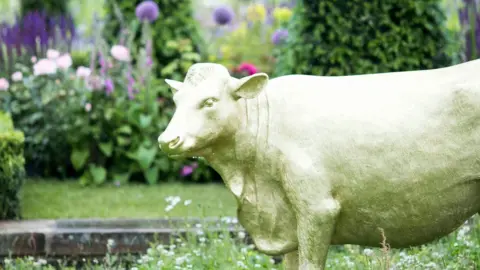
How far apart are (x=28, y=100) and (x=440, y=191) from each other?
19.4ft

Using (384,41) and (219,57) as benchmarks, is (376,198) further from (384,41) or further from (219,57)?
(219,57)

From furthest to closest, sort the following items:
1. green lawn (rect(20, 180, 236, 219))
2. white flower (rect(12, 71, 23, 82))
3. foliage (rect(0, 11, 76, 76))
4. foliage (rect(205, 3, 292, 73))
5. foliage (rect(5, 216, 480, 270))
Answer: foliage (rect(205, 3, 292, 73)) → foliage (rect(0, 11, 76, 76)) → white flower (rect(12, 71, 23, 82)) → green lawn (rect(20, 180, 236, 219)) → foliage (rect(5, 216, 480, 270))

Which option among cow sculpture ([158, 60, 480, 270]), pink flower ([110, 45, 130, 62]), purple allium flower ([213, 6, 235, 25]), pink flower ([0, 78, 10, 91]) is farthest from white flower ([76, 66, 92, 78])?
cow sculpture ([158, 60, 480, 270])

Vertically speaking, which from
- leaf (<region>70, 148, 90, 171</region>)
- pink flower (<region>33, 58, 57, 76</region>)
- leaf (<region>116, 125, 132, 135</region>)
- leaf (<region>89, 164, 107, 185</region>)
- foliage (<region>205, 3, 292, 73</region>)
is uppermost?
pink flower (<region>33, 58, 57, 76</region>)

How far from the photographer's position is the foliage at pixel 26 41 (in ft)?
29.9

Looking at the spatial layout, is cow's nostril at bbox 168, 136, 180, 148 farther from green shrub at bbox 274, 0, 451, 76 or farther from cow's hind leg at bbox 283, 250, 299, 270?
green shrub at bbox 274, 0, 451, 76

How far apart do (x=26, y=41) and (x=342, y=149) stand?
6.90 metres

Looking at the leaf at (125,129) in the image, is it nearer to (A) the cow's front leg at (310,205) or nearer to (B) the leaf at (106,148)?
(B) the leaf at (106,148)

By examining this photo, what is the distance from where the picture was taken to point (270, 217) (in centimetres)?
360

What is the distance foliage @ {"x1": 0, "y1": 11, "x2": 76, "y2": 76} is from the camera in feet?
29.9

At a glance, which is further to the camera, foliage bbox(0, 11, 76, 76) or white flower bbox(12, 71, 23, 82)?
foliage bbox(0, 11, 76, 76)

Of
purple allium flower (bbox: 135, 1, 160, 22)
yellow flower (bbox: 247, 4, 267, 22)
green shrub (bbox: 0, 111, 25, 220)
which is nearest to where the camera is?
green shrub (bbox: 0, 111, 25, 220)

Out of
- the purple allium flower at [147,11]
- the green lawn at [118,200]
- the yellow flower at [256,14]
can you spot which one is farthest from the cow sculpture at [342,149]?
the yellow flower at [256,14]

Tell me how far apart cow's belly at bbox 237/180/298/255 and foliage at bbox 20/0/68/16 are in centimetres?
1138
